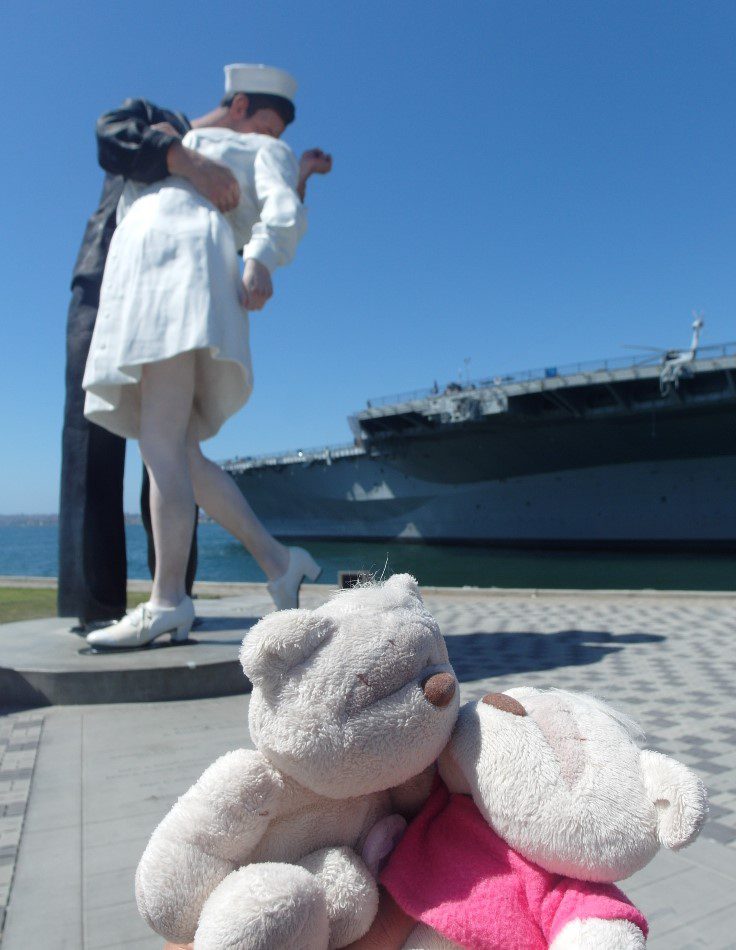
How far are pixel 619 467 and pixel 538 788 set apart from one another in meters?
27.4

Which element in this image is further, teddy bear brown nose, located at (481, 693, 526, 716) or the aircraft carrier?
the aircraft carrier

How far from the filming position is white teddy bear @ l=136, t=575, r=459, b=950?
3.87 ft

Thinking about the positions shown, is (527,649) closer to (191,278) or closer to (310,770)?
(191,278)

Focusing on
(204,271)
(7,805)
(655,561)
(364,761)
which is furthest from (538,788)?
(655,561)

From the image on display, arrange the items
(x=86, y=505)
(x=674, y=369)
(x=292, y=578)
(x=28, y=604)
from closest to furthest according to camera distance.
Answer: (x=292, y=578), (x=86, y=505), (x=28, y=604), (x=674, y=369)

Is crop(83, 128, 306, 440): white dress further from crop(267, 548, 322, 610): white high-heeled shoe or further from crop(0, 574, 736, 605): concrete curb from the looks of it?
crop(0, 574, 736, 605): concrete curb

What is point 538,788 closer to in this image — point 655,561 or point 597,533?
point 655,561

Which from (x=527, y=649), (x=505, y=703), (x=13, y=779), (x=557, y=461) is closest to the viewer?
(x=505, y=703)

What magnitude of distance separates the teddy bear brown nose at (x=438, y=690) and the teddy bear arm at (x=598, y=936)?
0.37 m

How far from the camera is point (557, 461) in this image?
2766 centimetres

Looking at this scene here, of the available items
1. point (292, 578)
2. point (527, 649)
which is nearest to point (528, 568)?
point (527, 649)

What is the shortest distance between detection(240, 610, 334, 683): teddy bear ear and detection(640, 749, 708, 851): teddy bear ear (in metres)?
0.59

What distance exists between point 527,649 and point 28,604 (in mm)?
5368

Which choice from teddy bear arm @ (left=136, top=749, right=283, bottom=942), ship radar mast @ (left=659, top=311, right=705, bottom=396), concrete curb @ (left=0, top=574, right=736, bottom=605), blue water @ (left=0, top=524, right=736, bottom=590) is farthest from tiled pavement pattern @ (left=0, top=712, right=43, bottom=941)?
ship radar mast @ (left=659, top=311, right=705, bottom=396)
